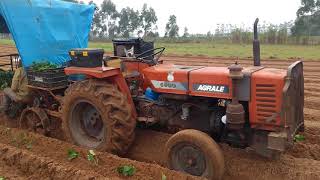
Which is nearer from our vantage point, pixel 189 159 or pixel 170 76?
pixel 189 159

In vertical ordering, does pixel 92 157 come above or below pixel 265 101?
below

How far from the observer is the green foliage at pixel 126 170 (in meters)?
5.18

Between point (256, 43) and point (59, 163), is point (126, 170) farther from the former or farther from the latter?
point (256, 43)

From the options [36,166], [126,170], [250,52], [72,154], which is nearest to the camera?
[126,170]

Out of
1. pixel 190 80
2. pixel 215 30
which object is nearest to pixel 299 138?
pixel 190 80

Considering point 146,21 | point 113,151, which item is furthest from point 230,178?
point 146,21

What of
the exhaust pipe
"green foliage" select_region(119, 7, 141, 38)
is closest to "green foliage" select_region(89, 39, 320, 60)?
the exhaust pipe

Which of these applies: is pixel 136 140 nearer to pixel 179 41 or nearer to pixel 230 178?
pixel 230 178

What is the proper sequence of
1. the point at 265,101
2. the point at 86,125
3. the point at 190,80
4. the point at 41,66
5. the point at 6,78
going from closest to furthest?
the point at 265,101, the point at 190,80, the point at 86,125, the point at 41,66, the point at 6,78

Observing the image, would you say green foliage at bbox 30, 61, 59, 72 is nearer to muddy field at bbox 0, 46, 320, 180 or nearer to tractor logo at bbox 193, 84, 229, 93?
muddy field at bbox 0, 46, 320, 180

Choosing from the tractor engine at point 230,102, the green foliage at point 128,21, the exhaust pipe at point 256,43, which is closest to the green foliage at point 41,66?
the tractor engine at point 230,102

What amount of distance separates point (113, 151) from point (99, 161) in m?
0.32

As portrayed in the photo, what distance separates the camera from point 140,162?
18.0 feet

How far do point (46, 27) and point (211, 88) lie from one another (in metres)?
3.77
